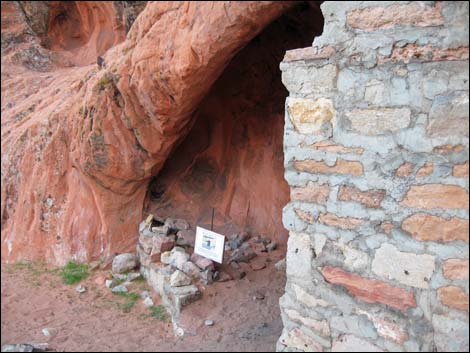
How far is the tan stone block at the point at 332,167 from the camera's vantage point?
2375 mm

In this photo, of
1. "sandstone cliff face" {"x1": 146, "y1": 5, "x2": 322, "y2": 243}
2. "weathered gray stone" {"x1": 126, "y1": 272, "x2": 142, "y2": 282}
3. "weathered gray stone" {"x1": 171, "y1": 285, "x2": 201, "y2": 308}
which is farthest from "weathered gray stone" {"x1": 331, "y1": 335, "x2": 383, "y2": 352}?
"weathered gray stone" {"x1": 126, "y1": 272, "x2": 142, "y2": 282}

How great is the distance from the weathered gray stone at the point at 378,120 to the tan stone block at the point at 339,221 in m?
0.51

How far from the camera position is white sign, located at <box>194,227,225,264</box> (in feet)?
14.1

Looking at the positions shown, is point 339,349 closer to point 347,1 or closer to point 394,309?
point 394,309

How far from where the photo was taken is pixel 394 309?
90.4 inches

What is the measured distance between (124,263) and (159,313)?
4.10 ft

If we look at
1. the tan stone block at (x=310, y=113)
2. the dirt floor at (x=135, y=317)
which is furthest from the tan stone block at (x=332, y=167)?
the dirt floor at (x=135, y=317)

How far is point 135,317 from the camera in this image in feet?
13.9

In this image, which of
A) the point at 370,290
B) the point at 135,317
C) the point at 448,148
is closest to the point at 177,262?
the point at 135,317

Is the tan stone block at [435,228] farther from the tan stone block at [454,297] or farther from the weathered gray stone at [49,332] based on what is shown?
A: the weathered gray stone at [49,332]

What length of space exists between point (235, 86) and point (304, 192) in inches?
129

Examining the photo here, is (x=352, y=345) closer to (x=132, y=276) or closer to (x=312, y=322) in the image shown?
(x=312, y=322)

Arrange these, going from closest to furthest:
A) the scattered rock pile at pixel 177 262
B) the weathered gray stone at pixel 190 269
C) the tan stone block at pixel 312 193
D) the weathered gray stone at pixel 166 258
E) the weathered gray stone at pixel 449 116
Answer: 1. the weathered gray stone at pixel 449 116
2. the tan stone block at pixel 312 193
3. the scattered rock pile at pixel 177 262
4. the weathered gray stone at pixel 190 269
5. the weathered gray stone at pixel 166 258

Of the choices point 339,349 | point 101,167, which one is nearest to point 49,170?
point 101,167
